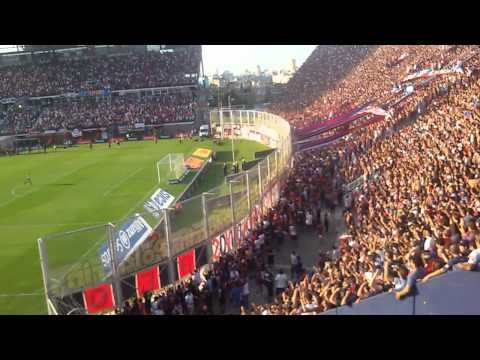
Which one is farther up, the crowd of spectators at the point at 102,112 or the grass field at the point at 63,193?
→ the crowd of spectators at the point at 102,112

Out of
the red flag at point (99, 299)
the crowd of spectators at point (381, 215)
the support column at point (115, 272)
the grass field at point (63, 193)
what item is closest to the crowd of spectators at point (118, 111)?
the grass field at point (63, 193)

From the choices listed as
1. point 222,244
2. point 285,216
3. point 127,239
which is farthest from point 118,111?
point 127,239

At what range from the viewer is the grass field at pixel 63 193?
49.9 feet

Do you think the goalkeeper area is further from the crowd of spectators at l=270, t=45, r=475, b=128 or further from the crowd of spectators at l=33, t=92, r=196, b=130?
the crowd of spectators at l=33, t=92, r=196, b=130

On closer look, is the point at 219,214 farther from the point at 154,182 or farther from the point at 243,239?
the point at 154,182

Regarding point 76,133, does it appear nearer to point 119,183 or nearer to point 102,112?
point 102,112

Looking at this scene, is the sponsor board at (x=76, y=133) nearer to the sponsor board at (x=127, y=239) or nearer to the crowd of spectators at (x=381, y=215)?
the crowd of spectators at (x=381, y=215)

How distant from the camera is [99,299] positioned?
1064 cm

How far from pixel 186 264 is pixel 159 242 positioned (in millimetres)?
1137

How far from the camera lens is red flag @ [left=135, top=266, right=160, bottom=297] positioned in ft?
37.1

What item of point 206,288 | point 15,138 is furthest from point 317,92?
point 206,288

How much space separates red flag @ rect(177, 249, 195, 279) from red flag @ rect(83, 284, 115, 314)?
1947 mm

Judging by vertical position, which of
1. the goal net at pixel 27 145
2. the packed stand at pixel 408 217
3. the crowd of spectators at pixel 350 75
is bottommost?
the goal net at pixel 27 145

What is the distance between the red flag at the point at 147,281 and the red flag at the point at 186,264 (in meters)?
0.71
